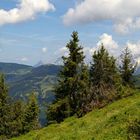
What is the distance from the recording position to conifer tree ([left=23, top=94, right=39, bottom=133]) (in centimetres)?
9457

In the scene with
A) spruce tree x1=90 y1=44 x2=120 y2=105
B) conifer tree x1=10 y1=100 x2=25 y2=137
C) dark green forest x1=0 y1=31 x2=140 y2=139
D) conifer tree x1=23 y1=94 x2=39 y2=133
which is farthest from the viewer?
conifer tree x1=10 y1=100 x2=25 y2=137

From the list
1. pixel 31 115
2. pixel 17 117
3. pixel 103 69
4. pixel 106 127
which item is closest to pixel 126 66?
pixel 103 69

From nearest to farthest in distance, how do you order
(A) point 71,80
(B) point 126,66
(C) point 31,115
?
(A) point 71,80 → (B) point 126,66 → (C) point 31,115

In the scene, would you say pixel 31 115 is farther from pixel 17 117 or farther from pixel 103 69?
pixel 103 69

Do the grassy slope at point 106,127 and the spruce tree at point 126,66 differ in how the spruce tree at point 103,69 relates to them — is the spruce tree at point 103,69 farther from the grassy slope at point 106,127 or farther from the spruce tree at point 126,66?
the grassy slope at point 106,127

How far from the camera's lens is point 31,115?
95.8m

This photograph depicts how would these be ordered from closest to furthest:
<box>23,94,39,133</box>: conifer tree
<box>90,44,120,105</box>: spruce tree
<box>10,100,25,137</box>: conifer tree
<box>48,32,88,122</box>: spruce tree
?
<box>48,32,88,122</box>: spruce tree → <box>90,44,120,105</box>: spruce tree → <box>23,94,39,133</box>: conifer tree → <box>10,100,25,137</box>: conifer tree

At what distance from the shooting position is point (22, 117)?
98188 millimetres

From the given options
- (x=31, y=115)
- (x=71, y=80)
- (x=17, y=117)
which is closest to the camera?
(x=71, y=80)

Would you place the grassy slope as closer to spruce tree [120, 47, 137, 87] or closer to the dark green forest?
the dark green forest

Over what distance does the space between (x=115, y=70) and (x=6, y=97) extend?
83.9 feet

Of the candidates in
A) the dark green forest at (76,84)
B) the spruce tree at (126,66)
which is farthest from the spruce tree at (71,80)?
the spruce tree at (126,66)

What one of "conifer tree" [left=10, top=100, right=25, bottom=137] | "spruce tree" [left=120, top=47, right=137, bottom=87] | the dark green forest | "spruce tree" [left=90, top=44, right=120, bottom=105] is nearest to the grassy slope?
the dark green forest

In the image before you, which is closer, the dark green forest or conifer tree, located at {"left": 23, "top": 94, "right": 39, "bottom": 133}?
the dark green forest
